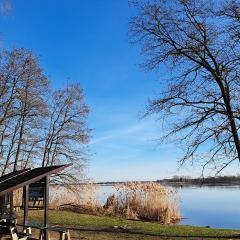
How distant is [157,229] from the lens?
17.9m

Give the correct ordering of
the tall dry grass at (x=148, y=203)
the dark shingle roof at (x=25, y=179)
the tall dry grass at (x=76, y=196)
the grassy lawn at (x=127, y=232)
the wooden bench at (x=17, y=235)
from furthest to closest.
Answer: the tall dry grass at (x=76, y=196)
the tall dry grass at (x=148, y=203)
the grassy lawn at (x=127, y=232)
the wooden bench at (x=17, y=235)
the dark shingle roof at (x=25, y=179)

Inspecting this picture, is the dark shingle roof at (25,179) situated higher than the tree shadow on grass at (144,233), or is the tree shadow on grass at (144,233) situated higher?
the dark shingle roof at (25,179)

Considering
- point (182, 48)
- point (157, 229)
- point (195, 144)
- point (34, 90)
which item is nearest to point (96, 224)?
point (157, 229)

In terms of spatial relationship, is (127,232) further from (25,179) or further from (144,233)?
(25,179)

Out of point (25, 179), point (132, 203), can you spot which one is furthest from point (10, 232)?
point (132, 203)

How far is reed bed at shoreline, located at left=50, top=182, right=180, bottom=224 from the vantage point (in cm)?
2478

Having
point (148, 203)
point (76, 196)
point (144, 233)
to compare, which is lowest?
point (144, 233)

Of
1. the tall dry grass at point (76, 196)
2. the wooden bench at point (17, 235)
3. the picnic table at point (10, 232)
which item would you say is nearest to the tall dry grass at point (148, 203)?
the tall dry grass at point (76, 196)

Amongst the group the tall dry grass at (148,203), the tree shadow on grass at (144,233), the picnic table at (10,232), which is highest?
the tall dry grass at (148,203)

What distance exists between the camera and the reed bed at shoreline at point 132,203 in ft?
81.3

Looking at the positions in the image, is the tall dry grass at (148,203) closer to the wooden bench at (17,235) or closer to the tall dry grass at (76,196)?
the tall dry grass at (76,196)

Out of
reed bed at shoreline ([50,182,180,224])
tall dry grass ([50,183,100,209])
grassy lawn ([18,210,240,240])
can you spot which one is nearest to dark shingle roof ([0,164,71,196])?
grassy lawn ([18,210,240,240])

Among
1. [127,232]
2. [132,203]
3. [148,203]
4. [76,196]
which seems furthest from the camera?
[76,196]

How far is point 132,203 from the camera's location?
2550 cm
